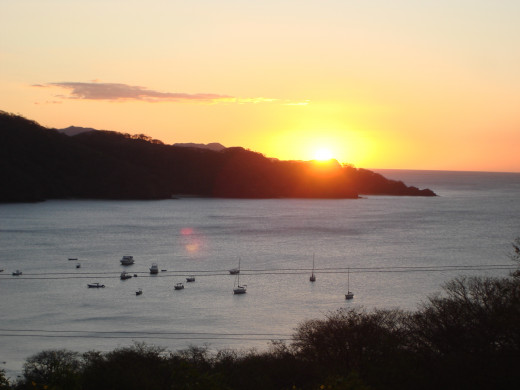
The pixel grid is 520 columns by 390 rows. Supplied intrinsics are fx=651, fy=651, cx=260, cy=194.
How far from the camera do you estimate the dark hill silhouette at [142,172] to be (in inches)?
3745

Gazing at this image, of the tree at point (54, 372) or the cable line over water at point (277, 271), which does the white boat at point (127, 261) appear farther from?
the tree at point (54, 372)

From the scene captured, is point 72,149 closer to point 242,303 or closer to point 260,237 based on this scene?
point 260,237

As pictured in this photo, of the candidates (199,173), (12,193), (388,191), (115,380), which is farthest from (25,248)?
(388,191)

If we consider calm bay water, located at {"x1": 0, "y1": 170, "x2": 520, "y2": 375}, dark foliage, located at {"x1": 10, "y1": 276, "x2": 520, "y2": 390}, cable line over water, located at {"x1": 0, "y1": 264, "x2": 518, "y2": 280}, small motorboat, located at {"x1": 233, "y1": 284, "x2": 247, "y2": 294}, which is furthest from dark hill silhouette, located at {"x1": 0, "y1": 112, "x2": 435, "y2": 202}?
dark foliage, located at {"x1": 10, "y1": 276, "x2": 520, "y2": 390}

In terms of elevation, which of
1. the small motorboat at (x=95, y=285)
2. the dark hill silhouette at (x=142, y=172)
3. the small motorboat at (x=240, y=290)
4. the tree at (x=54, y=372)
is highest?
the dark hill silhouette at (x=142, y=172)

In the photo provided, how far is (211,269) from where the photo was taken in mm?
34781

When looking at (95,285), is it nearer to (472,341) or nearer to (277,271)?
(277,271)

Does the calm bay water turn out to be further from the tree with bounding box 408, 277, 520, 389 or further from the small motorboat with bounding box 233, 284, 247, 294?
the tree with bounding box 408, 277, 520, 389

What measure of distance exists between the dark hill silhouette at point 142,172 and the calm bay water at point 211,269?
74.5 ft

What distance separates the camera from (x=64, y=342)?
19.6 metres

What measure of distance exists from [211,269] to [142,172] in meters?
71.4

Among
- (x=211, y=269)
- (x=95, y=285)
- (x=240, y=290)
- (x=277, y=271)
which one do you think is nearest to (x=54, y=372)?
(x=240, y=290)

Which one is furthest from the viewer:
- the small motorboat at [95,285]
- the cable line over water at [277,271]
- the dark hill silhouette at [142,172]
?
the dark hill silhouette at [142,172]

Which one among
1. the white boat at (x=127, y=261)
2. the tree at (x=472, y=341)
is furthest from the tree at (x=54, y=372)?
the white boat at (x=127, y=261)
